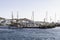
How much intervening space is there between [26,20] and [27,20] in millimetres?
1036

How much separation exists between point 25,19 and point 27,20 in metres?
2.64

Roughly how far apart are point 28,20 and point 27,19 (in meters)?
1.30

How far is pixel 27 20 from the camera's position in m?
183

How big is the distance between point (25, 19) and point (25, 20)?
255 cm

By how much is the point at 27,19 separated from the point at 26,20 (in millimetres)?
2069

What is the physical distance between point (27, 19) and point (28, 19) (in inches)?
36.6

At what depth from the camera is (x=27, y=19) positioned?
605 feet

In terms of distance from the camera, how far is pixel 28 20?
184 meters

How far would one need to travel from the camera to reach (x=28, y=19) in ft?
605

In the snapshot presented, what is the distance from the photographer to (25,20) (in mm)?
182500

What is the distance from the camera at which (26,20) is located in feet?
600

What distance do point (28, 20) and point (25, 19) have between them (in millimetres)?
2969
